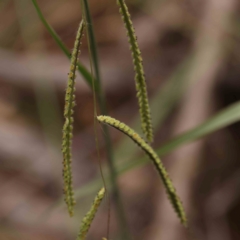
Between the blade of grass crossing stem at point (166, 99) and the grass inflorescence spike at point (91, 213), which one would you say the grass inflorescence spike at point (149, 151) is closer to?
the grass inflorescence spike at point (91, 213)

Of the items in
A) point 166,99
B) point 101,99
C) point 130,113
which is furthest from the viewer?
point 130,113

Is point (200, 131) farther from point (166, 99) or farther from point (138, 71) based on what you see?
point (166, 99)

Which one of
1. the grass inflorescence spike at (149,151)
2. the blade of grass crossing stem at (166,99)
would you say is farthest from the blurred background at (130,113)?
the grass inflorescence spike at (149,151)

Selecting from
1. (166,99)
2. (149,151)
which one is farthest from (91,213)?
(166,99)

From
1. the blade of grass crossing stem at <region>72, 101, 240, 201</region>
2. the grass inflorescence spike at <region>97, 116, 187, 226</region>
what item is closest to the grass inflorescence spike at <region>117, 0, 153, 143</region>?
the grass inflorescence spike at <region>97, 116, 187, 226</region>

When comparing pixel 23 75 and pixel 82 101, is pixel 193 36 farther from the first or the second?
pixel 23 75
